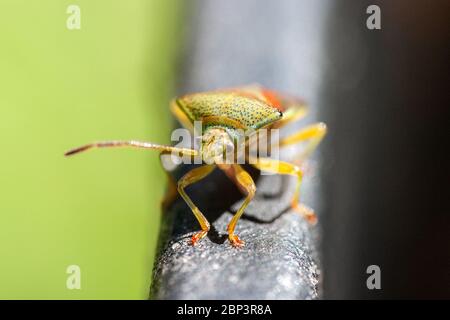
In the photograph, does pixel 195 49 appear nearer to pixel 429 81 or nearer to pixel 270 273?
pixel 429 81

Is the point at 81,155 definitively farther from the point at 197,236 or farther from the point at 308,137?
the point at 197,236

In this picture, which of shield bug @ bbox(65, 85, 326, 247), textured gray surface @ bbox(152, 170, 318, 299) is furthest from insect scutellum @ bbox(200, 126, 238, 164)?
textured gray surface @ bbox(152, 170, 318, 299)

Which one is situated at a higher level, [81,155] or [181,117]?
[181,117]

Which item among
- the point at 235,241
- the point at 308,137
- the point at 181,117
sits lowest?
the point at 235,241

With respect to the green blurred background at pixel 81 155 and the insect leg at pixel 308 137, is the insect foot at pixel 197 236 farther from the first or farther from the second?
the green blurred background at pixel 81 155

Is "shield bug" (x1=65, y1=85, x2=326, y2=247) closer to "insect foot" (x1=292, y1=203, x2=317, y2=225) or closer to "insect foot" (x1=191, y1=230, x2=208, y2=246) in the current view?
"insect foot" (x1=292, y1=203, x2=317, y2=225)

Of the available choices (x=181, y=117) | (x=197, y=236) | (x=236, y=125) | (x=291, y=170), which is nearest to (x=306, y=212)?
(x=197, y=236)

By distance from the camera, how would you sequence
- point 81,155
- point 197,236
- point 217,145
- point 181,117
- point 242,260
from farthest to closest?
point 81,155 → point 181,117 → point 217,145 → point 197,236 → point 242,260
